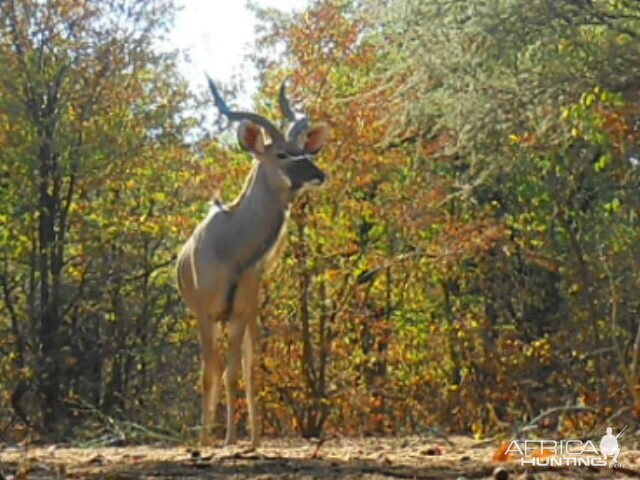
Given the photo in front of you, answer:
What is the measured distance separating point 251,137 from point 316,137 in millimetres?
932

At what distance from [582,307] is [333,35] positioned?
485cm

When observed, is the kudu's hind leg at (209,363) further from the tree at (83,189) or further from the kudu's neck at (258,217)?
the tree at (83,189)

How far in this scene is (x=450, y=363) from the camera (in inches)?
798

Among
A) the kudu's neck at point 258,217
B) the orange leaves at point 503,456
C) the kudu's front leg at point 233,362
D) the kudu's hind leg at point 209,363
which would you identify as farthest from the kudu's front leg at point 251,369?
the orange leaves at point 503,456

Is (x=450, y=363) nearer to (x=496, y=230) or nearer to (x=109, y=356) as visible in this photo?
(x=496, y=230)

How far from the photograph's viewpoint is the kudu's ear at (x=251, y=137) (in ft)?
37.8

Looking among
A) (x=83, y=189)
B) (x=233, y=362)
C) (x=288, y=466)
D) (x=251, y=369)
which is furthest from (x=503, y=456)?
(x=83, y=189)

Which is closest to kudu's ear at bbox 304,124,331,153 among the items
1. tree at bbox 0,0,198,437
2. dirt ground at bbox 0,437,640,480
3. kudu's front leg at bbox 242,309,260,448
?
kudu's front leg at bbox 242,309,260,448

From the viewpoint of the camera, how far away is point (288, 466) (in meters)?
8.16

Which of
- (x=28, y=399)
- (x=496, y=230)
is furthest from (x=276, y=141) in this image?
(x=28, y=399)

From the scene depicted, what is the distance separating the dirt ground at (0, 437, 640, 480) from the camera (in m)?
7.55

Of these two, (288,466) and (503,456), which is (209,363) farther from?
(503,456)

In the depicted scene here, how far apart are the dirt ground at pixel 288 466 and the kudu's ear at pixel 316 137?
11.2ft

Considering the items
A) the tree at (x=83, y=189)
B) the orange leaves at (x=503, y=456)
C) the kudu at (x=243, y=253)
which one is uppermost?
the tree at (x=83, y=189)
